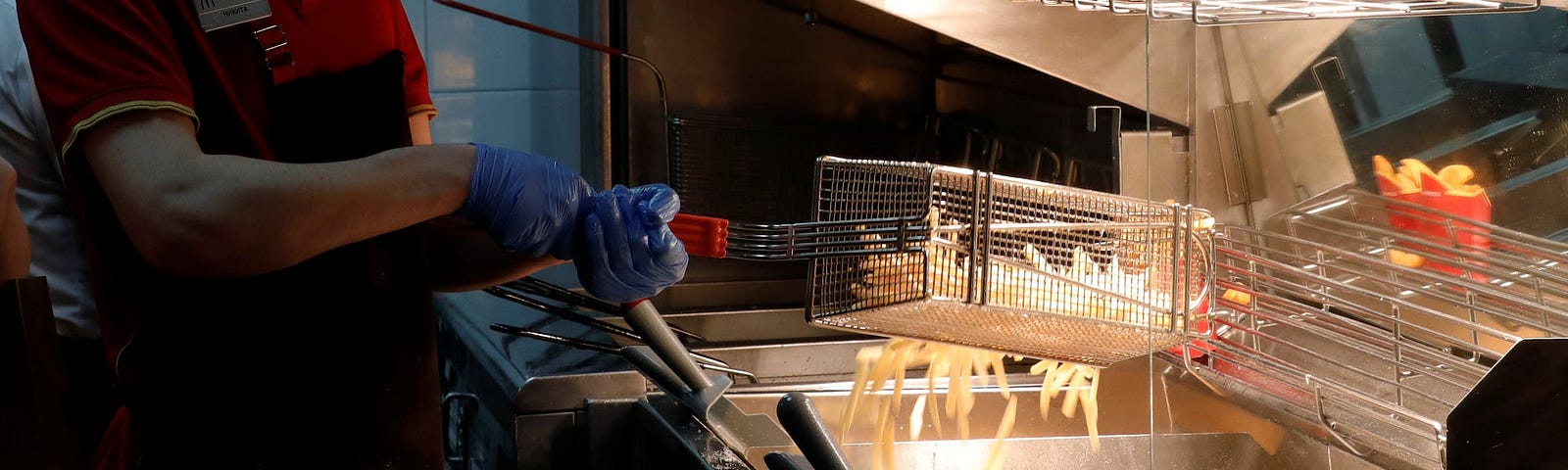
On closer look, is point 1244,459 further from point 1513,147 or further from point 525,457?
point 525,457

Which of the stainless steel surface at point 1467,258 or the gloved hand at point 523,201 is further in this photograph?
the gloved hand at point 523,201

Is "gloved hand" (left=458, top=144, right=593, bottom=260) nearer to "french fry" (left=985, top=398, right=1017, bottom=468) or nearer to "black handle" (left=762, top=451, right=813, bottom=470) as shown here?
"black handle" (left=762, top=451, right=813, bottom=470)

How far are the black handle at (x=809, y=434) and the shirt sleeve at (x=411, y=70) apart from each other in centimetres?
56

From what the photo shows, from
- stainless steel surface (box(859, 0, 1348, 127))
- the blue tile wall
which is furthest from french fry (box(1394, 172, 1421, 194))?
the blue tile wall

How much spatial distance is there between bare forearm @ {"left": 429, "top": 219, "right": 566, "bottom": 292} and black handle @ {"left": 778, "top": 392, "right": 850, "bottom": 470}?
1.25 ft

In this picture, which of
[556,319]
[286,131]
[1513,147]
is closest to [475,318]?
[556,319]

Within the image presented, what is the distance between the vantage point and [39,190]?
1322 millimetres

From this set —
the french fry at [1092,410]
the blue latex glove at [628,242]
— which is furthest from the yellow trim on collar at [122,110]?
the french fry at [1092,410]

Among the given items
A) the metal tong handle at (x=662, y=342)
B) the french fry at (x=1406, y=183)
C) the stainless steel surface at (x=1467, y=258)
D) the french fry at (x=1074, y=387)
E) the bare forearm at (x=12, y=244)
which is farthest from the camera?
the french fry at (x=1074, y=387)

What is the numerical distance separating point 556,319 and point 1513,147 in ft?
5.40

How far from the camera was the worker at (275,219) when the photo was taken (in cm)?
91

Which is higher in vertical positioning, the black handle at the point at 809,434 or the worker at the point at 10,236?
the worker at the point at 10,236

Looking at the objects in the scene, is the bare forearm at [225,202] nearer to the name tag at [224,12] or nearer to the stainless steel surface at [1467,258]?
the name tag at [224,12]

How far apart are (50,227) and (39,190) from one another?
4cm
